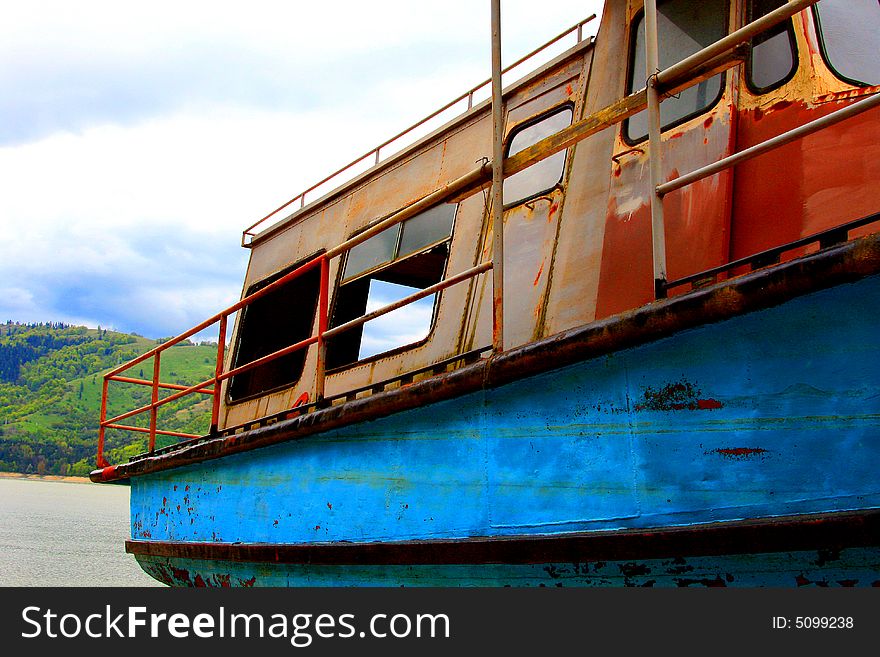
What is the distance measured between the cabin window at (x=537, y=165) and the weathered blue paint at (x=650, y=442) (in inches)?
70.4

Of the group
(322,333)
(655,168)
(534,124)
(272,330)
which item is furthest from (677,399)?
(272,330)

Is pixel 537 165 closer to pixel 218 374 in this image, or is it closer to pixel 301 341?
pixel 301 341

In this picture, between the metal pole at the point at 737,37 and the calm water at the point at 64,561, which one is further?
the calm water at the point at 64,561

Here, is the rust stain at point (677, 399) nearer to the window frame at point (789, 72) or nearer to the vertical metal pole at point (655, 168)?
the vertical metal pole at point (655, 168)

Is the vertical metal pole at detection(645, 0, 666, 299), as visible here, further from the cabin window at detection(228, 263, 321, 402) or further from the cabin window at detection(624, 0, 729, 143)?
the cabin window at detection(228, 263, 321, 402)

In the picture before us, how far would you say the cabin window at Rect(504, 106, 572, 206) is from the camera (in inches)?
173

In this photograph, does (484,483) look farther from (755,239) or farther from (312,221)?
(312,221)

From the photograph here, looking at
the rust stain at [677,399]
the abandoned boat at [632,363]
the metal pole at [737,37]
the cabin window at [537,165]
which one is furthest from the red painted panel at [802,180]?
the cabin window at [537,165]

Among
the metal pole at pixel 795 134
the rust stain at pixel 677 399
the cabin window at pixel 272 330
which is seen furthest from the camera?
the cabin window at pixel 272 330

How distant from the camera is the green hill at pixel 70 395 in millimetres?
103625

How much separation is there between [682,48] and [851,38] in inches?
29.7

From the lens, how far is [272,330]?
25.0ft

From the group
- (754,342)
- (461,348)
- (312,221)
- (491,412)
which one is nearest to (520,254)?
(461,348)

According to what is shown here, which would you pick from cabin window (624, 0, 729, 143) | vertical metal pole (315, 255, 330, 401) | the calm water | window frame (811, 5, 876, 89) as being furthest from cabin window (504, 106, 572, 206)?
the calm water
